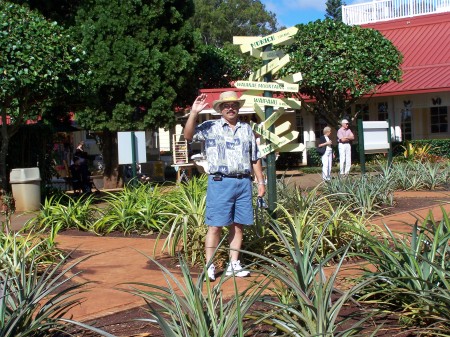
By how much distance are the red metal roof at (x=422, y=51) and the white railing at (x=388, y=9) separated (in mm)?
639

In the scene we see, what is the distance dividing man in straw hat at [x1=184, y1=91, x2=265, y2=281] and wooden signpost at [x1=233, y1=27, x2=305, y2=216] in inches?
26.3

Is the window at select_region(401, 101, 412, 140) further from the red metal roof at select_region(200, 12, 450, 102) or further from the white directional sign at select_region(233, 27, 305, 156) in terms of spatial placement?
the white directional sign at select_region(233, 27, 305, 156)

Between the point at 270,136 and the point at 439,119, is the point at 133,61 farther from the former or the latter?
the point at 270,136

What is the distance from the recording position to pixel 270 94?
300 inches

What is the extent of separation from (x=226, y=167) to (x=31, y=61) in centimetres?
809

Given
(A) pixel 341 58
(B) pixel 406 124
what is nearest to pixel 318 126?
(B) pixel 406 124

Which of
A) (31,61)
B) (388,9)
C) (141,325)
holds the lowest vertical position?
(141,325)

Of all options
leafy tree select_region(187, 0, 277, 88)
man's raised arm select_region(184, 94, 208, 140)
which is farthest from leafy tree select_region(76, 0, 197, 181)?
leafy tree select_region(187, 0, 277, 88)

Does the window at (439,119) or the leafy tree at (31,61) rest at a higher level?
the leafy tree at (31,61)

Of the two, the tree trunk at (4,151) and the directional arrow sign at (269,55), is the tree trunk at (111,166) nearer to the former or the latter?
the tree trunk at (4,151)

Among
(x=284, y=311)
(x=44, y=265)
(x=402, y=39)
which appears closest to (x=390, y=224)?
(x=44, y=265)

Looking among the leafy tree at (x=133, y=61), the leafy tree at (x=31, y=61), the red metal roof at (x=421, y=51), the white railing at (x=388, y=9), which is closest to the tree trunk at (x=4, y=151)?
the leafy tree at (x=31, y=61)

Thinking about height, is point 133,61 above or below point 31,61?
above

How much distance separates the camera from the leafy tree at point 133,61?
71.1 ft
